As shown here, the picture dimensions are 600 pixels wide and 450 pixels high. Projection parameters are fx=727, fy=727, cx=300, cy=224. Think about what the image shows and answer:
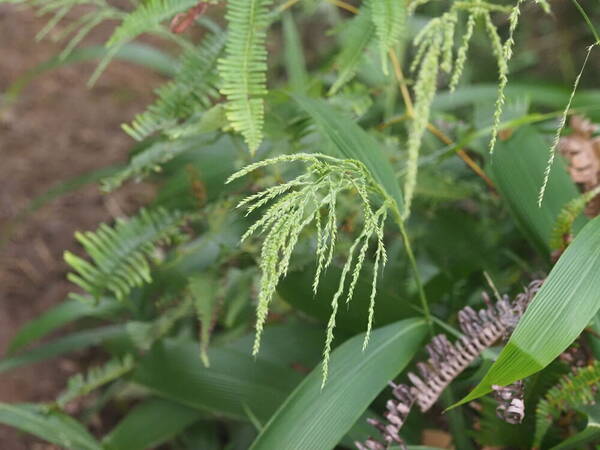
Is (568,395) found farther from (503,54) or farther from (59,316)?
(59,316)

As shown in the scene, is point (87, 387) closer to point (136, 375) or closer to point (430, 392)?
point (136, 375)

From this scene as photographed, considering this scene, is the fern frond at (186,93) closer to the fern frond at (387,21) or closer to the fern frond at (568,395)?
the fern frond at (387,21)

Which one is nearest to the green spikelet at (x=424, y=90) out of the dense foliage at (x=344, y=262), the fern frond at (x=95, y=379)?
the dense foliage at (x=344, y=262)

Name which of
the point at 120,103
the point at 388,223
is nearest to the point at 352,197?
the point at 388,223

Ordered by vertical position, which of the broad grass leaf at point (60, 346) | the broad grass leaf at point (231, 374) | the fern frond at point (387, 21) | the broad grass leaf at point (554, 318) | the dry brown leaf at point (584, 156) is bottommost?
the broad grass leaf at point (60, 346)

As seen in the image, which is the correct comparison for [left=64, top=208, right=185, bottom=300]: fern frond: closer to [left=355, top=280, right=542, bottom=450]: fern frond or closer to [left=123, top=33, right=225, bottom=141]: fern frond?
[left=123, top=33, right=225, bottom=141]: fern frond

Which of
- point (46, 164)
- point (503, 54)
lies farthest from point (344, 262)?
point (46, 164)

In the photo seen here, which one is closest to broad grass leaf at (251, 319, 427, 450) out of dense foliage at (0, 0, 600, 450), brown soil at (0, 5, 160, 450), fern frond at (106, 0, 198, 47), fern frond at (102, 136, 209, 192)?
dense foliage at (0, 0, 600, 450)
